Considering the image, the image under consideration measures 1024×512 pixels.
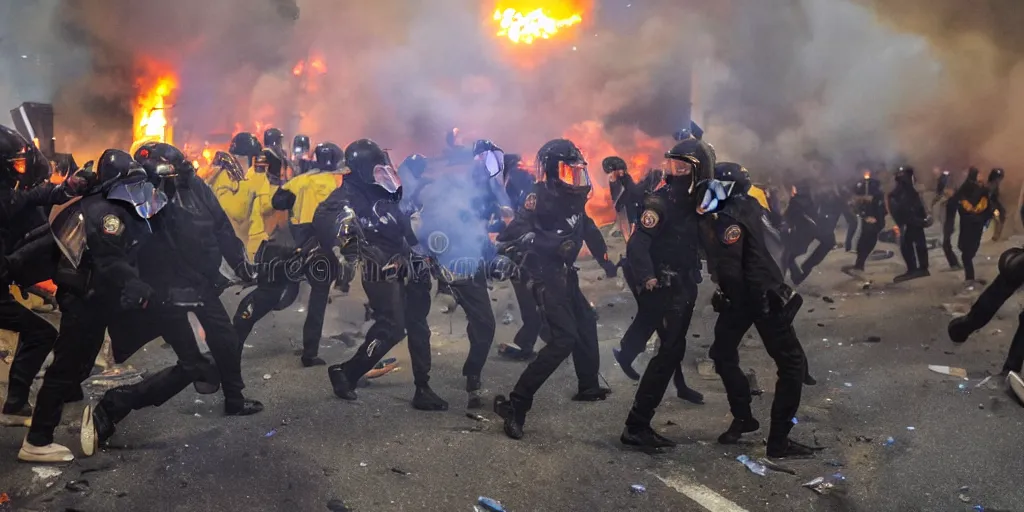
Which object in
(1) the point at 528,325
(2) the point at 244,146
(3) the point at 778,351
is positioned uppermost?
(2) the point at 244,146

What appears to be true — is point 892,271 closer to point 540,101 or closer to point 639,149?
point 639,149

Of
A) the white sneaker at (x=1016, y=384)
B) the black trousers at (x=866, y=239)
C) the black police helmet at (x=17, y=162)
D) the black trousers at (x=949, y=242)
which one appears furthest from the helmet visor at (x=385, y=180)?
the black trousers at (x=949, y=242)

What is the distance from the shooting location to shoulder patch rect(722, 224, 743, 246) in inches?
150

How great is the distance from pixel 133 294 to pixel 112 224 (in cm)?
37

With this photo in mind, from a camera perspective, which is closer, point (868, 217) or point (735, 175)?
point (735, 175)

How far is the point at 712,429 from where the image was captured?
454 centimetres

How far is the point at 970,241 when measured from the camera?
912 centimetres

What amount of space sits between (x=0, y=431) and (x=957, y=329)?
19.8ft

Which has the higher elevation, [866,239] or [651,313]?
[866,239]

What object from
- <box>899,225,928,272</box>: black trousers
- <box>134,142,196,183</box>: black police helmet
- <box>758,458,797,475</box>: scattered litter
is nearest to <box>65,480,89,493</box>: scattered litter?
<box>134,142,196,183</box>: black police helmet

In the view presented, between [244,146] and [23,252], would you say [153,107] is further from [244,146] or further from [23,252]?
[23,252]

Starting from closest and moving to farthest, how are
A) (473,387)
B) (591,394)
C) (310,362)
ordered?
(591,394) → (473,387) → (310,362)

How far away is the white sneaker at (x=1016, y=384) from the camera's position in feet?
15.7

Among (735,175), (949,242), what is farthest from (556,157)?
(949,242)
